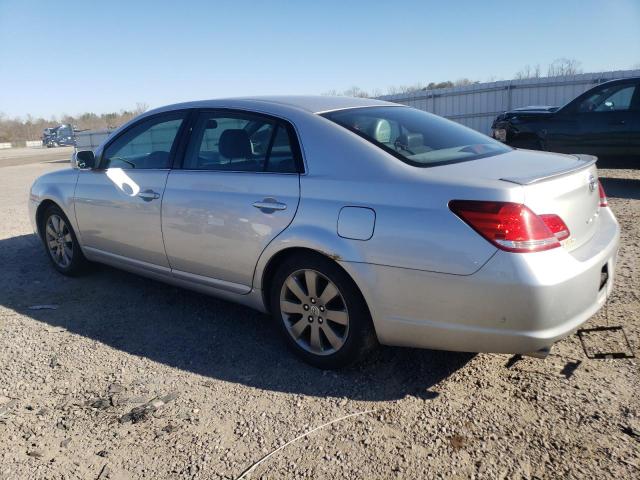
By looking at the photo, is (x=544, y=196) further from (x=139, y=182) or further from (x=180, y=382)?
(x=139, y=182)

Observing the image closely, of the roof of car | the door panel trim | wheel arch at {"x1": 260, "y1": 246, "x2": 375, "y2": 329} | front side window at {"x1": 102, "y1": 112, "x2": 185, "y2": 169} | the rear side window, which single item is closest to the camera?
wheel arch at {"x1": 260, "y1": 246, "x2": 375, "y2": 329}

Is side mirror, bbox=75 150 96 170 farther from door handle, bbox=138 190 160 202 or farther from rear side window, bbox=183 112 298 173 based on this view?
rear side window, bbox=183 112 298 173

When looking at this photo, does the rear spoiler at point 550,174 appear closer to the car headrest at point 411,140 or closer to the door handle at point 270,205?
the car headrest at point 411,140

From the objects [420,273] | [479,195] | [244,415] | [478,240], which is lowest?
[244,415]

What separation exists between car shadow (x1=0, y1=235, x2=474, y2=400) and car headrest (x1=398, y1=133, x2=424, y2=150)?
1.32 m

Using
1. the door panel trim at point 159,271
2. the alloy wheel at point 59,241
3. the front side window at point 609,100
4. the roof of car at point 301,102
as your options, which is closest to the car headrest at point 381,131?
the roof of car at point 301,102

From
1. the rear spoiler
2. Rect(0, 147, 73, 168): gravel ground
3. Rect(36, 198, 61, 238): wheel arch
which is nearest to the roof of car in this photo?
the rear spoiler

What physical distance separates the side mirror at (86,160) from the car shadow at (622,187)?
7.39 meters

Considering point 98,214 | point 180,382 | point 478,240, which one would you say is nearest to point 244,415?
point 180,382

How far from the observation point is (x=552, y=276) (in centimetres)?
254

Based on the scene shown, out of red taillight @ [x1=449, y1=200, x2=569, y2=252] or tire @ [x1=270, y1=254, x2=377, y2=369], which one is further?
tire @ [x1=270, y1=254, x2=377, y2=369]

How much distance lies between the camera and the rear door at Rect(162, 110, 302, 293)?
3.37 metres

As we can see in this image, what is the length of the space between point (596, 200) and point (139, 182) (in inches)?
127

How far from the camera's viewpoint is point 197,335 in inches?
155
